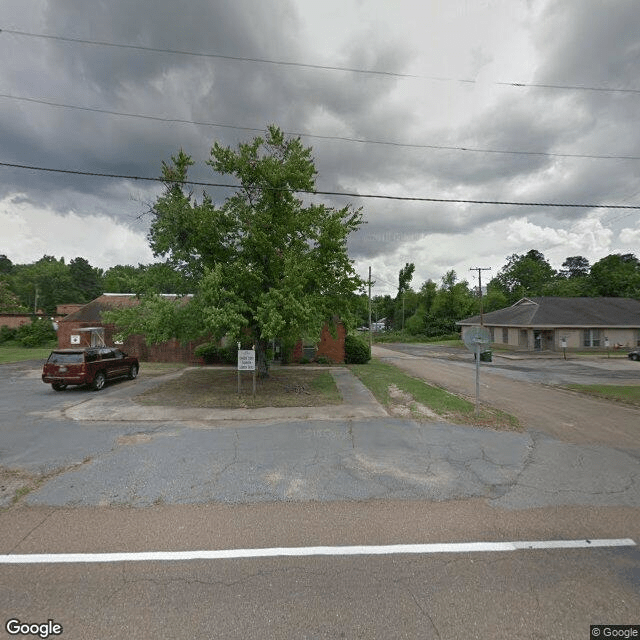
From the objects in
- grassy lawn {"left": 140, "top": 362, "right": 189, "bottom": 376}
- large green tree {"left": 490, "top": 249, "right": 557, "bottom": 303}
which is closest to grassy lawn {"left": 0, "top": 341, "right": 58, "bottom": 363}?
grassy lawn {"left": 140, "top": 362, "right": 189, "bottom": 376}

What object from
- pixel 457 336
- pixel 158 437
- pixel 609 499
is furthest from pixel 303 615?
pixel 457 336

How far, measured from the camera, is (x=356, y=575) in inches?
128

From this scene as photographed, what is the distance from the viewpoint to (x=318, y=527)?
4031 millimetres

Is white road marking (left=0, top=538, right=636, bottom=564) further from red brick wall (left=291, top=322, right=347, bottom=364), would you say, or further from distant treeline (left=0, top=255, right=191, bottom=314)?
distant treeline (left=0, top=255, right=191, bottom=314)

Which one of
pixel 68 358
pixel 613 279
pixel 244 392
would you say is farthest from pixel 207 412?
pixel 613 279

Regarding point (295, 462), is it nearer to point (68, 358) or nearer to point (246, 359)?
point (246, 359)

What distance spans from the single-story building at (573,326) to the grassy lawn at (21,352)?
1751 inches

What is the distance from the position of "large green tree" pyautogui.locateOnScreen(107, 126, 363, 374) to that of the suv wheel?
300cm

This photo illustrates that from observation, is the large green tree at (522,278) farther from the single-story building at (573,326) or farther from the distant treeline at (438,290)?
the single-story building at (573,326)

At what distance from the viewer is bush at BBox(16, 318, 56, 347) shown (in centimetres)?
3425

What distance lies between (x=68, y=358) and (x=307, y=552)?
13552 mm

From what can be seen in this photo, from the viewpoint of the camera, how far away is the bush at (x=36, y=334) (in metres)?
34.2

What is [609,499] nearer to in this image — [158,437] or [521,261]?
[158,437]

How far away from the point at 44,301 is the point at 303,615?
84148 mm
